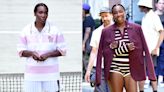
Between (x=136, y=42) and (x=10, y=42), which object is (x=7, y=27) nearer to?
(x=10, y=42)

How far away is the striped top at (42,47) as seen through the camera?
6281mm

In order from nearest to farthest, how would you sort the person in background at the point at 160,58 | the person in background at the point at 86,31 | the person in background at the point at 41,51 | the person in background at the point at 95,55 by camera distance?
the person in background at the point at 41,51 < the person in background at the point at 95,55 < the person in background at the point at 160,58 < the person in background at the point at 86,31

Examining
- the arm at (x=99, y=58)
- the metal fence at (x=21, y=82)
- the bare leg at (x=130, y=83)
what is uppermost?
the arm at (x=99, y=58)

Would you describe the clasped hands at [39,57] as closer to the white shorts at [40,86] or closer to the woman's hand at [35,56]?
the woman's hand at [35,56]

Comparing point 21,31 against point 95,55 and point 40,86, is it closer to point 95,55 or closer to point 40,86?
point 95,55

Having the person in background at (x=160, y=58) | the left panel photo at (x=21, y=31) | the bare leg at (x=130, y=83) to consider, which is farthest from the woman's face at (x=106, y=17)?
the person in background at (x=160, y=58)

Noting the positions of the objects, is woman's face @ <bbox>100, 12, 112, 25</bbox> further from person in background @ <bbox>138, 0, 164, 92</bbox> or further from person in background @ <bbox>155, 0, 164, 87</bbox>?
person in background @ <bbox>155, 0, 164, 87</bbox>

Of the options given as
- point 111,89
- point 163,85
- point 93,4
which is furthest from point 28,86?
point 93,4

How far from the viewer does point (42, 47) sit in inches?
247

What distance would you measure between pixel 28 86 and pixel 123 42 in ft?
4.51

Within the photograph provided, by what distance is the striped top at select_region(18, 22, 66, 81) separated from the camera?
6.28 metres

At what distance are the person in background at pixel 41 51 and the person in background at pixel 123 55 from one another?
786mm

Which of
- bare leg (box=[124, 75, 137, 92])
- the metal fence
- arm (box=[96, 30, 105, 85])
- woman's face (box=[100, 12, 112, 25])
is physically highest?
woman's face (box=[100, 12, 112, 25])

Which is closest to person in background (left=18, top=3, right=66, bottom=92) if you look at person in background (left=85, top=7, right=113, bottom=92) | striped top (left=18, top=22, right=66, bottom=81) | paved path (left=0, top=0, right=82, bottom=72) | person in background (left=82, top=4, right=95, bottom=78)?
striped top (left=18, top=22, right=66, bottom=81)
